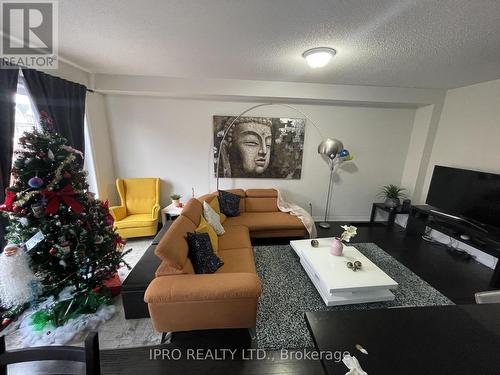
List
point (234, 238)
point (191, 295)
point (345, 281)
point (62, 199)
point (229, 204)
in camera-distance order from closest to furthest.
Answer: point (191, 295), point (62, 199), point (345, 281), point (234, 238), point (229, 204)

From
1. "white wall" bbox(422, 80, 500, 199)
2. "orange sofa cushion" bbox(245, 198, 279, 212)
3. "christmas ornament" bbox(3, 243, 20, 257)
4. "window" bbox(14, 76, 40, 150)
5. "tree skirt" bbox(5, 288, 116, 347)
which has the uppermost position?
"white wall" bbox(422, 80, 500, 199)

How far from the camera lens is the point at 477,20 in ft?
4.93

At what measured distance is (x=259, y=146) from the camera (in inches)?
145

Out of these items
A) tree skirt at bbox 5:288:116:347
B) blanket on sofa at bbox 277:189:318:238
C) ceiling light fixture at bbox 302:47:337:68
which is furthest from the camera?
blanket on sofa at bbox 277:189:318:238

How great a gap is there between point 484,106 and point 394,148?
Answer: 123 centimetres

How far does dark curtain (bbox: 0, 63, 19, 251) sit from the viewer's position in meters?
1.73

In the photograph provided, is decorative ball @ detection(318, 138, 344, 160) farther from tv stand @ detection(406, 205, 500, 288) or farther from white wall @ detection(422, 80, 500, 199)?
white wall @ detection(422, 80, 500, 199)

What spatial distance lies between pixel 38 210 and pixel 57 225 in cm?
19

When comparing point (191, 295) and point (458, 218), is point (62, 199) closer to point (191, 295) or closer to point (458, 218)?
point (191, 295)

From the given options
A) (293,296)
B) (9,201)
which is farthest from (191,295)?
(9,201)

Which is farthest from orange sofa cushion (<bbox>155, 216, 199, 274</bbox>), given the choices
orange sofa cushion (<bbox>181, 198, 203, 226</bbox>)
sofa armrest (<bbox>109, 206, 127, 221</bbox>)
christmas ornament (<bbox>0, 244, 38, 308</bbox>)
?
sofa armrest (<bbox>109, 206, 127, 221</bbox>)

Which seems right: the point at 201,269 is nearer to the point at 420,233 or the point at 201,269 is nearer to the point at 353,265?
the point at 353,265

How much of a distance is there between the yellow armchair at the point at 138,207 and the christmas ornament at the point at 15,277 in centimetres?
139

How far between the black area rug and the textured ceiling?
2458 millimetres
